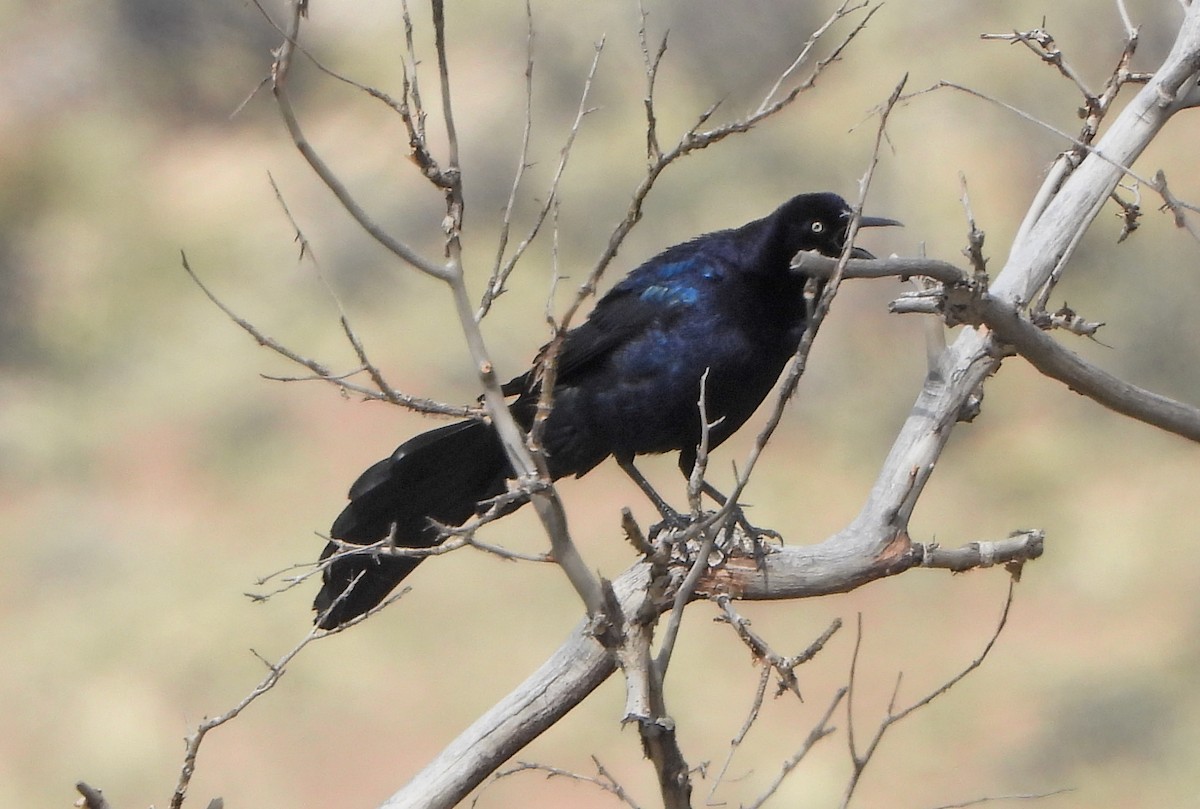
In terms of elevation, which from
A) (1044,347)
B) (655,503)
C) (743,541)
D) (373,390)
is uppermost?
(655,503)

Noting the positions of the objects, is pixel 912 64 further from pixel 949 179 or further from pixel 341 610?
pixel 341 610

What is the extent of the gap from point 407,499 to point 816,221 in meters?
1.72

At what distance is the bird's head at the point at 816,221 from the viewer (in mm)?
5070

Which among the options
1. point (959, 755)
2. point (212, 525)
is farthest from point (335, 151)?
point (959, 755)

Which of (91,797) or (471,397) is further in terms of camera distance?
(471,397)

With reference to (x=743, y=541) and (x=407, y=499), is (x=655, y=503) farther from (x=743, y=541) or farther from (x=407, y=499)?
(x=743, y=541)

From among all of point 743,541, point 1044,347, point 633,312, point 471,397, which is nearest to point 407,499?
point 633,312

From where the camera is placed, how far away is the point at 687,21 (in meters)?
20.7

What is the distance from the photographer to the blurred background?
12531 millimetres

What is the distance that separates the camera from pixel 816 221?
5.12 m

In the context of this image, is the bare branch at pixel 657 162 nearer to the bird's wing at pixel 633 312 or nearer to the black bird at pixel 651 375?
the black bird at pixel 651 375

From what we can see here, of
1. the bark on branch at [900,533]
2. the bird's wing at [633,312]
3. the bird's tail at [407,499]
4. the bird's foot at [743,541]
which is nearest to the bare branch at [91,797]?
the bark on branch at [900,533]

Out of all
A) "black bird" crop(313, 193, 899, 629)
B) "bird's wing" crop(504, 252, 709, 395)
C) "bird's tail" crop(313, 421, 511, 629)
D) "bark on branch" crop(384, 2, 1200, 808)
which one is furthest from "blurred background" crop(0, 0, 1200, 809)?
"bark on branch" crop(384, 2, 1200, 808)

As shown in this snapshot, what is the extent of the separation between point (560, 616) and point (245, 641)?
3.03 m
